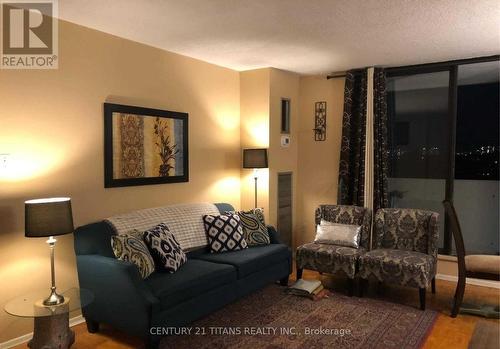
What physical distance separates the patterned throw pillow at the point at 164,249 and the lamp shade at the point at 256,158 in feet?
5.23

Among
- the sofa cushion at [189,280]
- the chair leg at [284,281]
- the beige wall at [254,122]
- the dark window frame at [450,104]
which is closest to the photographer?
the sofa cushion at [189,280]

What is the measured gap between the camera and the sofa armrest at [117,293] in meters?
2.74

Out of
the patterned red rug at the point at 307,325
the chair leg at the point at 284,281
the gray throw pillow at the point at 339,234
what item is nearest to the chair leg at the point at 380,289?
the patterned red rug at the point at 307,325

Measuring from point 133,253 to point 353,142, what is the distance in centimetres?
319

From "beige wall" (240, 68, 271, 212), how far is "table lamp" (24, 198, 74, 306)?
265 cm

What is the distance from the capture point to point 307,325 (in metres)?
3.28

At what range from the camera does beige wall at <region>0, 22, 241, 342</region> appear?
291cm

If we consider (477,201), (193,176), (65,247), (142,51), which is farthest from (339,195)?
(65,247)

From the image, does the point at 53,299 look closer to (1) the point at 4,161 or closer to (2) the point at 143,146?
(1) the point at 4,161

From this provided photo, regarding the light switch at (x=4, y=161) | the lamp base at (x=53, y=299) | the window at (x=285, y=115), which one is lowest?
the lamp base at (x=53, y=299)

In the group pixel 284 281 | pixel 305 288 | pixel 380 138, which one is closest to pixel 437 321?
pixel 305 288

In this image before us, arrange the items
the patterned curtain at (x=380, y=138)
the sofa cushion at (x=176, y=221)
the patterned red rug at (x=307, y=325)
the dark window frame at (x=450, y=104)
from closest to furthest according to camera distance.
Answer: the patterned red rug at (x=307, y=325)
the sofa cushion at (x=176, y=221)
the dark window frame at (x=450, y=104)
the patterned curtain at (x=380, y=138)

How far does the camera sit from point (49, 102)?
3.12m

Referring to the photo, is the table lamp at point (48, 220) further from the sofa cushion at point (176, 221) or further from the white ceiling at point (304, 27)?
the white ceiling at point (304, 27)
